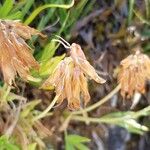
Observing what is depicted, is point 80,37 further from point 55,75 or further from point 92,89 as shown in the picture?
point 55,75

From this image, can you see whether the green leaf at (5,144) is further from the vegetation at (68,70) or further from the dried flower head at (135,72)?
the dried flower head at (135,72)

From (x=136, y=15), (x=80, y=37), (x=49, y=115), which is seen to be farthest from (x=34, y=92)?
(x=136, y=15)

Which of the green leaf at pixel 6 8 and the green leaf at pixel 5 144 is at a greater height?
the green leaf at pixel 6 8

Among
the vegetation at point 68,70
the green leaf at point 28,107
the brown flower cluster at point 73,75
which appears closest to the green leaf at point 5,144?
the vegetation at point 68,70

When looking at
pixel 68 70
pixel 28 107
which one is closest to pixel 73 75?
pixel 68 70

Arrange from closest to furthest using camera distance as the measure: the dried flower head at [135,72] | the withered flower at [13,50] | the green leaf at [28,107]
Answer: the withered flower at [13,50] → the dried flower head at [135,72] → the green leaf at [28,107]

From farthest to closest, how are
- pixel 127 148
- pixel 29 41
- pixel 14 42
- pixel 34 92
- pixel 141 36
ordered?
pixel 127 148, pixel 141 36, pixel 34 92, pixel 29 41, pixel 14 42

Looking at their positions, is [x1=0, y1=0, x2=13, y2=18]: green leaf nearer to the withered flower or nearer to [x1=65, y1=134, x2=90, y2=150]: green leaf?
the withered flower
